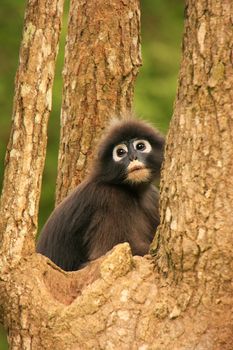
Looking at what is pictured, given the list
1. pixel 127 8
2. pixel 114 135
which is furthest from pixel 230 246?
pixel 127 8

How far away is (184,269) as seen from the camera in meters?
4.75

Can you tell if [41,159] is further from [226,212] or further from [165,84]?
[165,84]

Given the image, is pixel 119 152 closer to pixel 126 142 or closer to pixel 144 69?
pixel 126 142

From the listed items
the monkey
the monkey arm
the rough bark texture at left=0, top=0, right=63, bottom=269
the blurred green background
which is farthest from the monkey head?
the blurred green background

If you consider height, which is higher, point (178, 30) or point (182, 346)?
point (178, 30)

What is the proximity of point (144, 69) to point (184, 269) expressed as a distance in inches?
282

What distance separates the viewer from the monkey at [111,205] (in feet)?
21.4

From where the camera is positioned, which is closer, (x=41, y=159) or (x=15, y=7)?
Result: (x=41, y=159)

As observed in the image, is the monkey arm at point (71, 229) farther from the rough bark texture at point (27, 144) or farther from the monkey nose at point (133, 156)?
the rough bark texture at point (27, 144)

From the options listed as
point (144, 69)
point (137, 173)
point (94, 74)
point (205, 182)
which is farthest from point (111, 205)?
point (144, 69)

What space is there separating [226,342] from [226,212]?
544 mm

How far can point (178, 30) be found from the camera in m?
12.9

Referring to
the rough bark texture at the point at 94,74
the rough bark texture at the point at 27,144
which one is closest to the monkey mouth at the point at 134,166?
the rough bark texture at the point at 94,74

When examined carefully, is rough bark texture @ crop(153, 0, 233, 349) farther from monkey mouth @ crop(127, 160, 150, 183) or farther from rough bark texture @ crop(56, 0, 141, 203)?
rough bark texture @ crop(56, 0, 141, 203)
